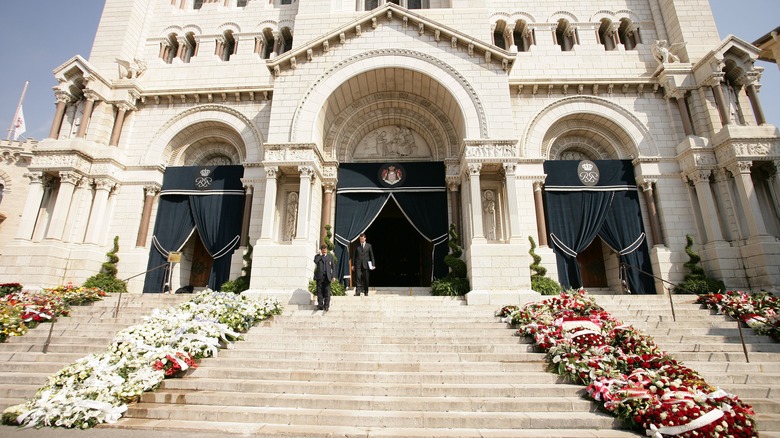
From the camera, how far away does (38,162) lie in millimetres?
16141

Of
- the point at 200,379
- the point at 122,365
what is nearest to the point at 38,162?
the point at 122,365

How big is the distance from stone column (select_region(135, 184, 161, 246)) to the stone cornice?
8.39 m

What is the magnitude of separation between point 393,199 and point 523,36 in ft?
40.4

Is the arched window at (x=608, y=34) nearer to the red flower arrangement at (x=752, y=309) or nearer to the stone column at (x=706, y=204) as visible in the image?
the stone column at (x=706, y=204)

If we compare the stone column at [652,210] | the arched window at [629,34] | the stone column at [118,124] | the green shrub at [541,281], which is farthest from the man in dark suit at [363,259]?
the arched window at [629,34]

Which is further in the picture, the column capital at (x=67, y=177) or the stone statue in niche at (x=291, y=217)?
the column capital at (x=67, y=177)

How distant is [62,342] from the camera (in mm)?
→ 9602

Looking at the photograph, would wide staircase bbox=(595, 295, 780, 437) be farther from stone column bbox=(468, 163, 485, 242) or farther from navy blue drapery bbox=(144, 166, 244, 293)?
navy blue drapery bbox=(144, 166, 244, 293)

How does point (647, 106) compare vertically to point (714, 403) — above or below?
above

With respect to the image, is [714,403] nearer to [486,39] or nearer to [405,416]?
[405,416]

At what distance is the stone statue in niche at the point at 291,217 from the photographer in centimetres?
1571

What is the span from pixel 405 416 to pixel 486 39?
16811mm

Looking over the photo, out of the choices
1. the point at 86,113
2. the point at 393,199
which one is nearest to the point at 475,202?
the point at 393,199

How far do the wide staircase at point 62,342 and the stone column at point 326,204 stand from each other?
6074 millimetres
